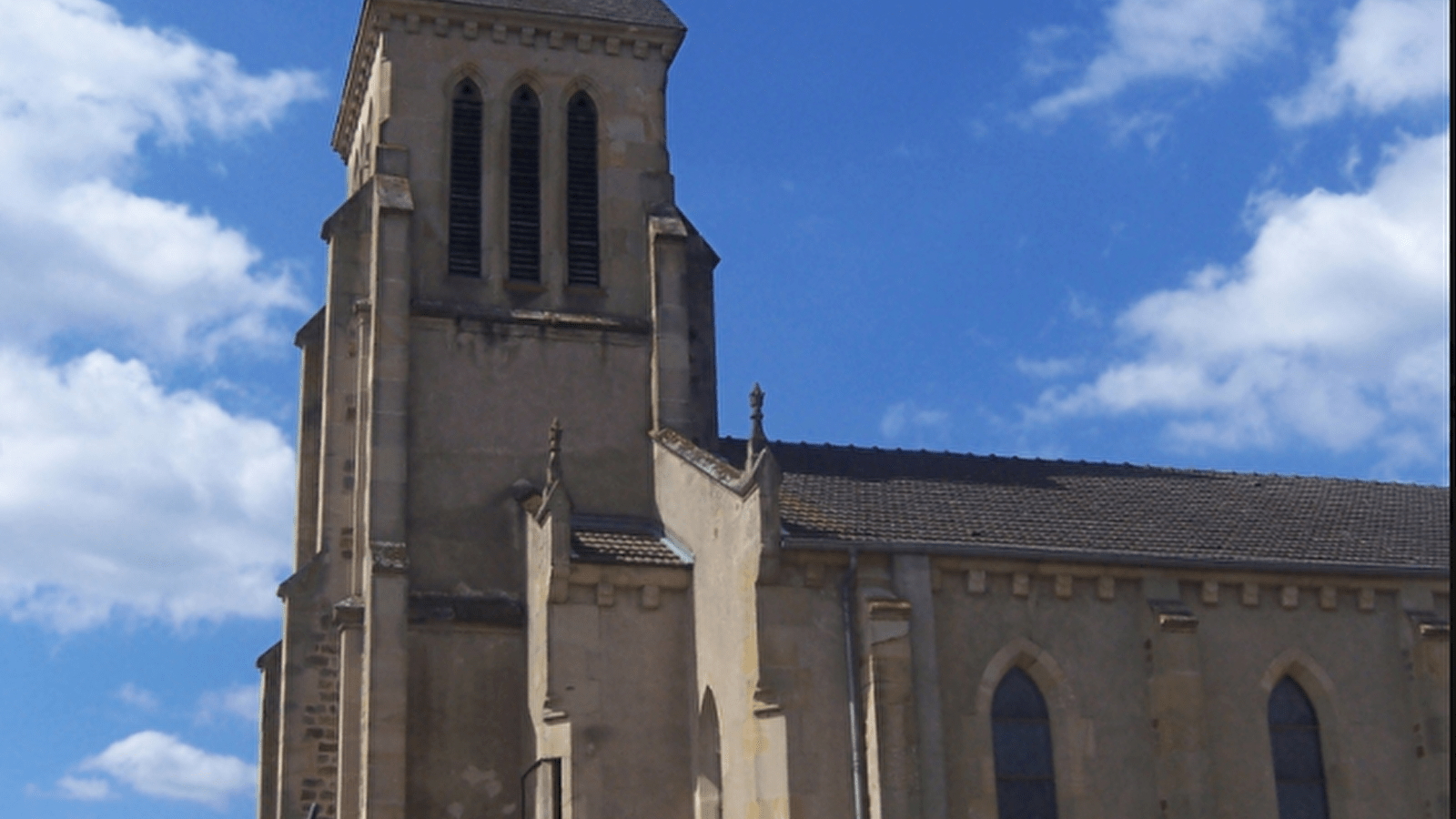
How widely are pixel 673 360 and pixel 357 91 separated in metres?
9.36

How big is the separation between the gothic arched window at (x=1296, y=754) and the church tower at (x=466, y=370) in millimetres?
10801

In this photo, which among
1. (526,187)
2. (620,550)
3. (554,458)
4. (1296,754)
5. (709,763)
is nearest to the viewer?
(709,763)

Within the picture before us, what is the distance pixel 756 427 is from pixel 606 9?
11927mm

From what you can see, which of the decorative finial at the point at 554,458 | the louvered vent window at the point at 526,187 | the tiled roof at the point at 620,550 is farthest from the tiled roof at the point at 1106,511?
the louvered vent window at the point at 526,187

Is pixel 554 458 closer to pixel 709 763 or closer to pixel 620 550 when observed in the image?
pixel 620 550

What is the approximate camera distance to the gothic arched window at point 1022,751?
26609 mm

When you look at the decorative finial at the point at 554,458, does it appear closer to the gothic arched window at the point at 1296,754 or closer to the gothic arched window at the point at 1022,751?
the gothic arched window at the point at 1022,751

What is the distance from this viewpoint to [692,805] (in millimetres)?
27656

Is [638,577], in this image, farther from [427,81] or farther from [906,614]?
[427,81]

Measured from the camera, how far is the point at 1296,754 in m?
28.3

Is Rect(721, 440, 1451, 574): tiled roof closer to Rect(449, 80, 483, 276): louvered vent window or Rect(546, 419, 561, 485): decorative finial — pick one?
Rect(546, 419, 561, 485): decorative finial

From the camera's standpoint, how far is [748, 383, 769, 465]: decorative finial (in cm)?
2702

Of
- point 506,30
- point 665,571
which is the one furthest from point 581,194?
point 665,571

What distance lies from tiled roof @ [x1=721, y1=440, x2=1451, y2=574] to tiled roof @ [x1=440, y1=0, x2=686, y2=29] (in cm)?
852
